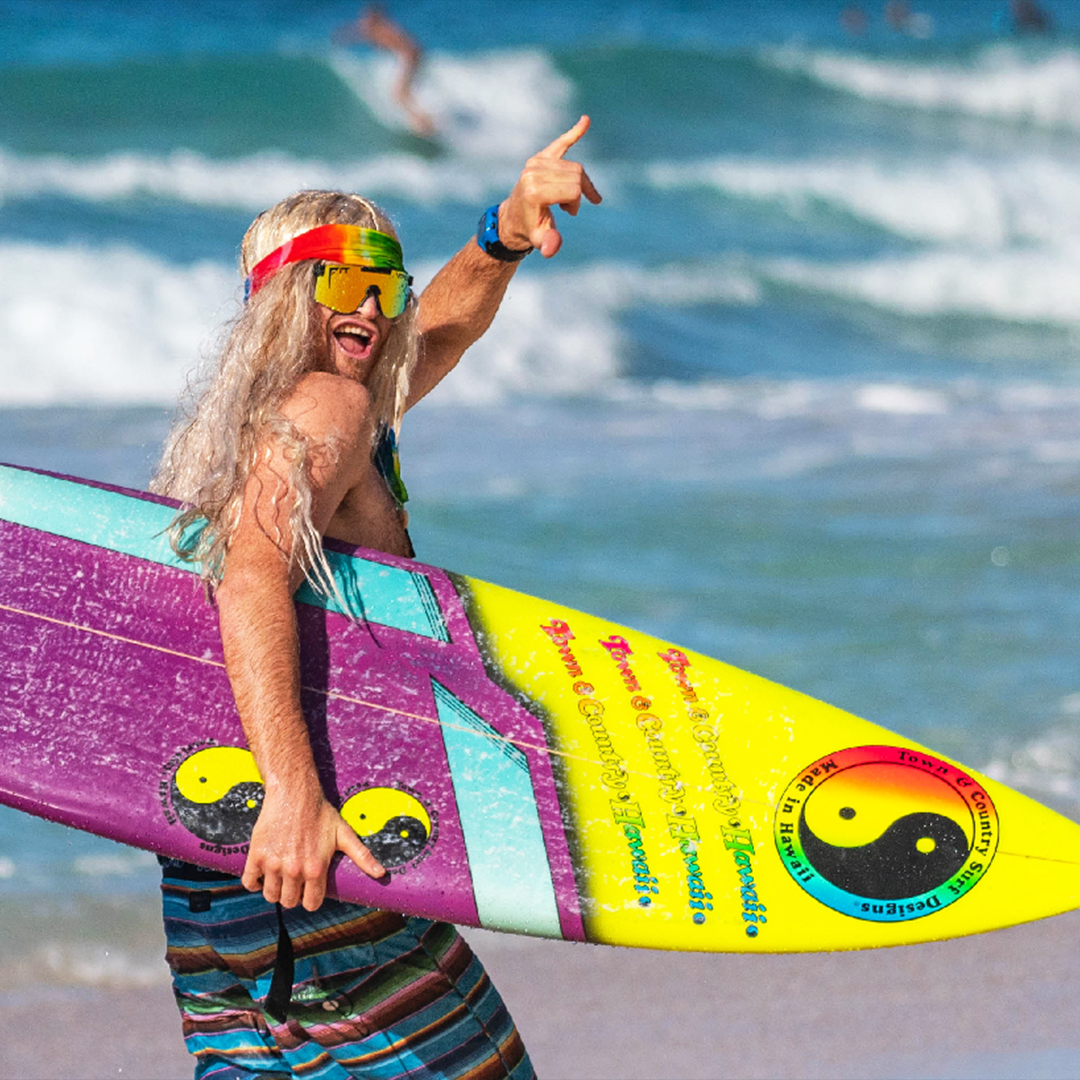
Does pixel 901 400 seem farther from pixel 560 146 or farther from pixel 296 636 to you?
pixel 296 636

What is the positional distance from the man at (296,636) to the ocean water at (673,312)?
0.25 metres

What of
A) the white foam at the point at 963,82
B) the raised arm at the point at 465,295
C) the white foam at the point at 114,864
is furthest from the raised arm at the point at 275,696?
the white foam at the point at 963,82

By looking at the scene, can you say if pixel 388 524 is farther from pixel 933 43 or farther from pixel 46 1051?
pixel 933 43

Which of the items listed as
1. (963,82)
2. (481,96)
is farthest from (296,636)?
(963,82)

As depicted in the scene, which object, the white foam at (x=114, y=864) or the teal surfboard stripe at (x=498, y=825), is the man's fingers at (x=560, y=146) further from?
the white foam at (x=114, y=864)

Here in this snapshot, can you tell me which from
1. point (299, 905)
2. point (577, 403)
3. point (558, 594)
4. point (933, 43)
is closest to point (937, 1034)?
point (299, 905)

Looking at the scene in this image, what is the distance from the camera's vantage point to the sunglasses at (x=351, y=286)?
2.21 m

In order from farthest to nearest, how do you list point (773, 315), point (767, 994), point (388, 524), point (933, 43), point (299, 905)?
point (933, 43) < point (773, 315) < point (767, 994) < point (388, 524) < point (299, 905)

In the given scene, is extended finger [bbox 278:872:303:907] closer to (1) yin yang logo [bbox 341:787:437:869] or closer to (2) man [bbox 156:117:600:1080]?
(2) man [bbox 156:117:600:1080]

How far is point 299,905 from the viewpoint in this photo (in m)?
2.11

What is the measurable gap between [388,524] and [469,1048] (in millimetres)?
765

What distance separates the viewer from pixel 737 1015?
334 centimetres

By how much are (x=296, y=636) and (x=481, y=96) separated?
18.4 metres

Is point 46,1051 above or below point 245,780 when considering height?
below
